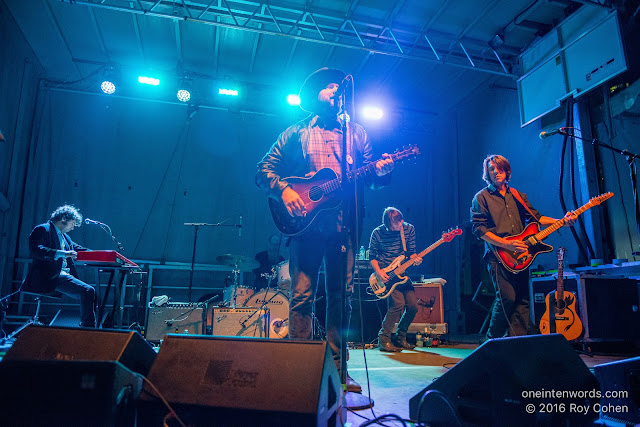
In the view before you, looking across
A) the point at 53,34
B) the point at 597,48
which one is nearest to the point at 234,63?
the point at 53,34

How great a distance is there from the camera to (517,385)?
175cm

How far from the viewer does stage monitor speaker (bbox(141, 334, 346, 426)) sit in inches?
59.8

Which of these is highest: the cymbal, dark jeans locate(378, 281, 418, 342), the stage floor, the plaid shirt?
the plaid shirt

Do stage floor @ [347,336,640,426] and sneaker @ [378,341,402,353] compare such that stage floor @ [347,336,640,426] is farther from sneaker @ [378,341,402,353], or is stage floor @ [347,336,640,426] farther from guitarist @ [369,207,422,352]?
guitarist @ [369,207,422,352]

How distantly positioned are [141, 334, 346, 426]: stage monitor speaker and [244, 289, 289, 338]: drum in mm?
4773

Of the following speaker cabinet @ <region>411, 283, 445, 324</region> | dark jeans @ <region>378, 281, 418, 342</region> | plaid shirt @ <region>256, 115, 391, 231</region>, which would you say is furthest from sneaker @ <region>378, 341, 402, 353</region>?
plaid shirt @ <region>256, 115, 391, 231</region>

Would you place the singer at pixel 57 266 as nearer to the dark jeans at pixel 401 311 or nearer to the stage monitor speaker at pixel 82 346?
the stage monitor speaker at pixel 82 346

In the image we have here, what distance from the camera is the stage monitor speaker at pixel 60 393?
141 centimetres

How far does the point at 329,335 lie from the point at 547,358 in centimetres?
134

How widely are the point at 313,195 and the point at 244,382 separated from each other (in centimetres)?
154

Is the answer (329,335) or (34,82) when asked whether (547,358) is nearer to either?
(329,335)

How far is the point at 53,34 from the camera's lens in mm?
8391

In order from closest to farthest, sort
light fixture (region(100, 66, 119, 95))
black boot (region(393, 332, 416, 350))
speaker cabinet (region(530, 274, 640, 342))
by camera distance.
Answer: speaker cabinet (region(530, 274, 640, 342)) → black boot (region(393, 332, 416, 350)) → light fixture (region(100, 66, 119, 95))

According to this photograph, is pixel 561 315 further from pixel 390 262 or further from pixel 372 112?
pixel 372 112
